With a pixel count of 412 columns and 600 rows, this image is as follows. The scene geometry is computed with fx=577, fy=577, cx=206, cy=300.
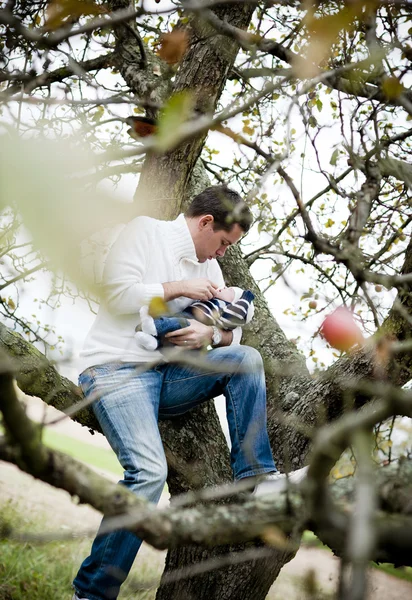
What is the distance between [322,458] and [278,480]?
1126 mm

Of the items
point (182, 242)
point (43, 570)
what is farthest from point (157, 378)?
point (43, 570)

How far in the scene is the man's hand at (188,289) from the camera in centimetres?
226

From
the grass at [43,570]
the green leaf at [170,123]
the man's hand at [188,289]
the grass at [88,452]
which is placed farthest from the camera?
the grass at [88,452]

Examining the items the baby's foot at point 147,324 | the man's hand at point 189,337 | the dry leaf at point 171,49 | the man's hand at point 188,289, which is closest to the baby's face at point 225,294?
the man's hand at point 188,289

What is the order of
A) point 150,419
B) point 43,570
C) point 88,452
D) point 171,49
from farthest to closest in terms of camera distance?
point 88,452 < point 43,570 < point 150,419 < point 171,49

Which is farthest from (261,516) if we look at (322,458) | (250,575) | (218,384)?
(250,575)

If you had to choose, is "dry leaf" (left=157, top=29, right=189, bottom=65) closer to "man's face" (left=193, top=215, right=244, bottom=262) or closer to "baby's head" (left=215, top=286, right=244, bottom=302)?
"man's face" (left=193, top=215, right=244, bottom=262)

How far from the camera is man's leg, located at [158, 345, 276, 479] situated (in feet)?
6.95

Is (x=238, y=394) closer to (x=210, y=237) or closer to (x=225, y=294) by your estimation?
(x=225, y=294)

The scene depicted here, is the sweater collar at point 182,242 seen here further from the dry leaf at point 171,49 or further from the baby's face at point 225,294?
the dry leaf at point 171,49

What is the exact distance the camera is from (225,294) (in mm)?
2455

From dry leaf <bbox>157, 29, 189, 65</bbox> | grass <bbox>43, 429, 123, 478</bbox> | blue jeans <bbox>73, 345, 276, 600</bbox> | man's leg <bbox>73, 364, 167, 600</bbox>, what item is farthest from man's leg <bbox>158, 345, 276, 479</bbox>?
grass <bbox>43, 429, 123, 478</bbox>

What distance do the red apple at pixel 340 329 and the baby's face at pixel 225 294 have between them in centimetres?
80

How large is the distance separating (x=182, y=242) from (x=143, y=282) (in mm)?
258
